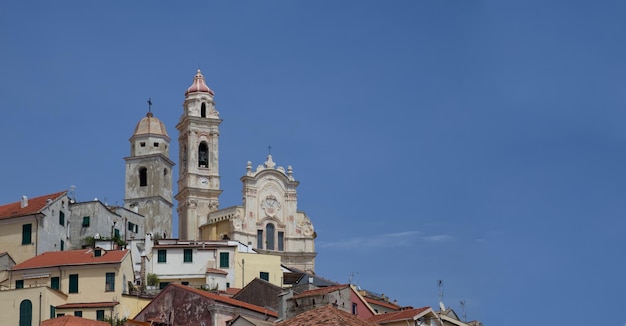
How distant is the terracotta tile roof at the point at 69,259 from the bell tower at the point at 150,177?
931 inches

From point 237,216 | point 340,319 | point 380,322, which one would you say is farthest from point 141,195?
point 340,319

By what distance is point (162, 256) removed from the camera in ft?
288

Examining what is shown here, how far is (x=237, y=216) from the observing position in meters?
107

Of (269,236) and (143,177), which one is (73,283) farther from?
(269,236)

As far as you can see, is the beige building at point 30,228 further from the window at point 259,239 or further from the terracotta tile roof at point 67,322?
the window at point 259,239

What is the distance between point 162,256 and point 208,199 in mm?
25607

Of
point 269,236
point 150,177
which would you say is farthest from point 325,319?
point 150,177

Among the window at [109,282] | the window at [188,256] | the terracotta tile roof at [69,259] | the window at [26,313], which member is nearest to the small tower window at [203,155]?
the window at [188,256]

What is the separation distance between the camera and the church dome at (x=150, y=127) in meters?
111

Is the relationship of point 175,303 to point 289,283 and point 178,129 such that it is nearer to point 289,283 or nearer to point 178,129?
point 289,283

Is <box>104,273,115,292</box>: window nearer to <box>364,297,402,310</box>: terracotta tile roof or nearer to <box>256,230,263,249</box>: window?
<box>364,297,402,310</box>: terracotta tile roof

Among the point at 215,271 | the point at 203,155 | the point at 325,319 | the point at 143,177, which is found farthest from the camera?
the point at 203,155

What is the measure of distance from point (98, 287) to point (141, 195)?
31718 mm

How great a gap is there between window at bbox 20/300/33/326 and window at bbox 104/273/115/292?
6.06m
